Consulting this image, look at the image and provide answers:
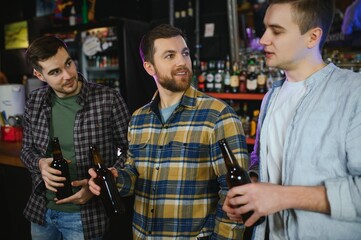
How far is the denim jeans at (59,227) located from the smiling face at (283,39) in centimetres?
148

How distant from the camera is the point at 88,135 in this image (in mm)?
2020

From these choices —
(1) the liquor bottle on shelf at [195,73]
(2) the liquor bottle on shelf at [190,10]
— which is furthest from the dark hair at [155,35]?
(2) the liquor bottle on shelf at [190,10]

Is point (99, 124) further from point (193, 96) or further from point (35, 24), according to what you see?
point (35, 24)

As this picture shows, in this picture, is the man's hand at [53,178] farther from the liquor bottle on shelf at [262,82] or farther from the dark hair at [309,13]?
the liquor bottle on shelf at [262,82]

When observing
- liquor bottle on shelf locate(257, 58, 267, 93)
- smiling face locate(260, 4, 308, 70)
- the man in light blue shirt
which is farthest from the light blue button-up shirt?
liquor bottle on shelf locate(257, 58, 267, 93)

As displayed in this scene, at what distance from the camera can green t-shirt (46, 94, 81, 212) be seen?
6.68ft

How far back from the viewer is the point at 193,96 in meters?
1.66

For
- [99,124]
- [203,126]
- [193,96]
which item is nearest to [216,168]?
[203,126]

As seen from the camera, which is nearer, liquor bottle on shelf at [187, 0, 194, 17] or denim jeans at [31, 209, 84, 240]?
denim jeans at [31, 209, 84, 240]

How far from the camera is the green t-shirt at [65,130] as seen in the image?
2035 millimetres

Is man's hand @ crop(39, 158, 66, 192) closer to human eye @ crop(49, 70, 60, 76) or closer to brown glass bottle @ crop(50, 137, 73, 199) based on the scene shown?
brown glass bottle @ crop(50, 137, 73, 199)

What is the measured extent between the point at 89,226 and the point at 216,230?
88 centimetres

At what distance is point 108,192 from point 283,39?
995 mm

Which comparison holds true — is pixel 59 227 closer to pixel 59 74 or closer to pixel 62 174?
pixel 62 174
